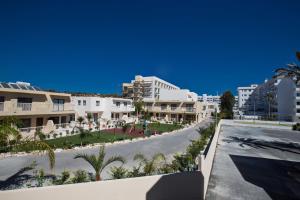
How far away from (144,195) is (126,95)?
77257 millimetres

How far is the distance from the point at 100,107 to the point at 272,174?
36.6 metres

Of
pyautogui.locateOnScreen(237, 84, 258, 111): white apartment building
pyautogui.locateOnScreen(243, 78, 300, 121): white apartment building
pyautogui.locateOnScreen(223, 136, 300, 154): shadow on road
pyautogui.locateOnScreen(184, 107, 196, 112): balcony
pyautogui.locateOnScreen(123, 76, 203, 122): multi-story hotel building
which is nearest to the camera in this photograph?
pyautogui.locateOnScreen(223, 136, 300, 154): shadow on road

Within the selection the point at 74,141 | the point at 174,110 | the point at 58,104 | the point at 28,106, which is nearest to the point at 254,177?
the point at 74,141

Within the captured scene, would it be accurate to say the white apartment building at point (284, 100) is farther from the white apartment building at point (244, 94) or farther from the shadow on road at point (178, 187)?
the shadow on road at point (178, 187)

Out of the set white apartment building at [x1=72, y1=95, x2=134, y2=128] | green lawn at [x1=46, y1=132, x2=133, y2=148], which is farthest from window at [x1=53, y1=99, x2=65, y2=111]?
green lawn at [x1=46, y1=132, x2=133, y2=148]

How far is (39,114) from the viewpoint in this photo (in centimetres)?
2719

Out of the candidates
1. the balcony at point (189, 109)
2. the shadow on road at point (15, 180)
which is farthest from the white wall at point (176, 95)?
the shadow on road at point (15, 180)

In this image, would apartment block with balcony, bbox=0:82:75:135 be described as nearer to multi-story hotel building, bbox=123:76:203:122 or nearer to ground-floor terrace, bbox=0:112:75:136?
ground-floor terrace, bbox=0:112:75:136

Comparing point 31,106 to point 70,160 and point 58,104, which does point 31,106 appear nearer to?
point 58,104

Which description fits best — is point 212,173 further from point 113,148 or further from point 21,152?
point 21,152

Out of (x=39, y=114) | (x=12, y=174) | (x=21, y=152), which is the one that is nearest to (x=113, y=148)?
(x=21, y=152)

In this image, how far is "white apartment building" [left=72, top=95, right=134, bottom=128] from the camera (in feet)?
135

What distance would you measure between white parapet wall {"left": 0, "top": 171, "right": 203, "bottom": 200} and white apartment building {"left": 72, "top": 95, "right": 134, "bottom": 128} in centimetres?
2911

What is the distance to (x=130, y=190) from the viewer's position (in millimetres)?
7059
